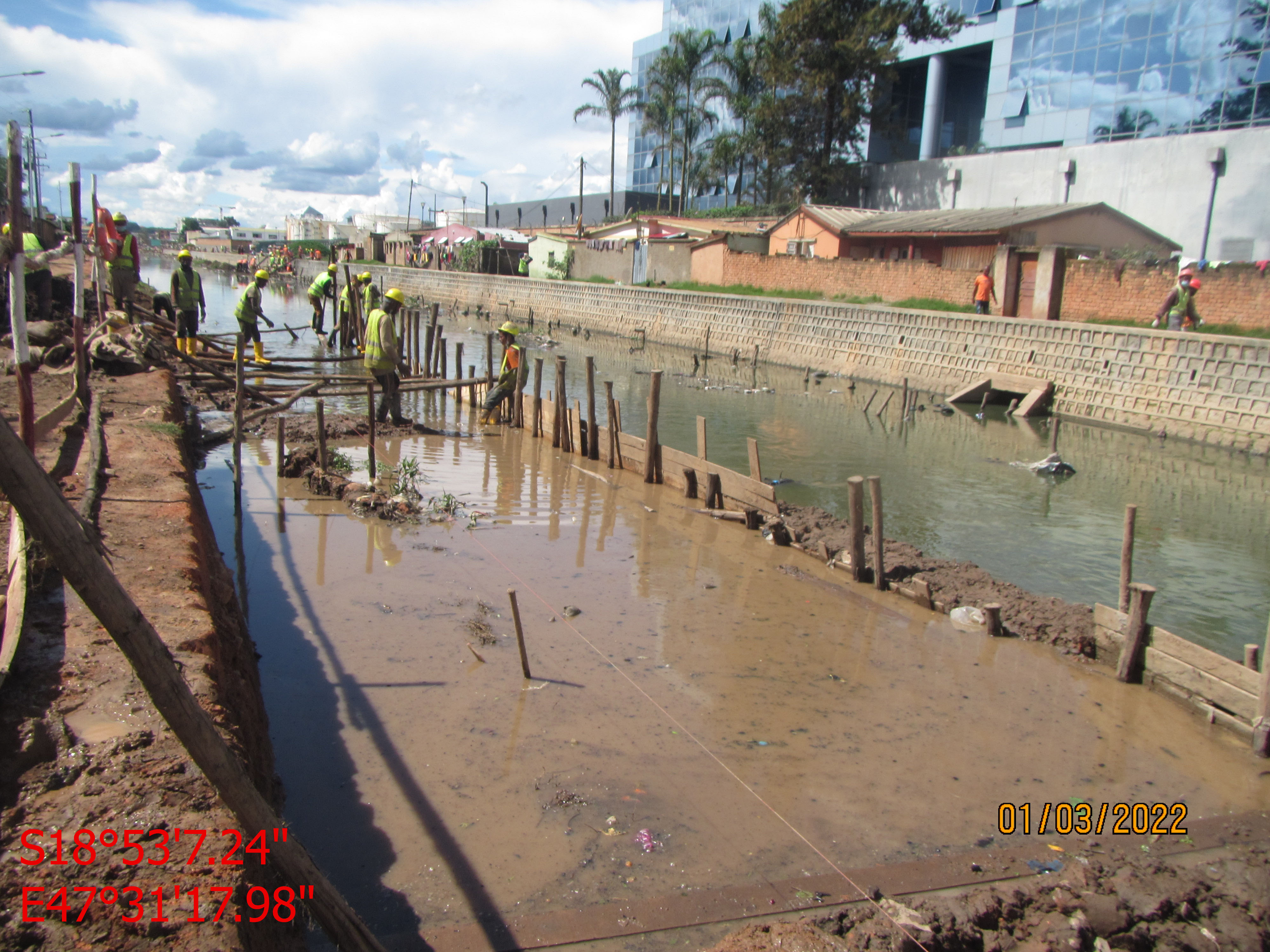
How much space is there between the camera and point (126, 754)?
3.19m

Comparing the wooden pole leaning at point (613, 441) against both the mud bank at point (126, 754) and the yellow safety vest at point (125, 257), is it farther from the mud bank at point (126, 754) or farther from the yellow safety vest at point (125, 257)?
the yellow safety vest at point (125, 257)

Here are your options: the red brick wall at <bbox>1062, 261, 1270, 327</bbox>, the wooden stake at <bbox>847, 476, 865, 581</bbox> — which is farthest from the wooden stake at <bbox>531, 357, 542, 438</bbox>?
the red brick wall at <bbox>1062, 261, 1270, 327</bbox>

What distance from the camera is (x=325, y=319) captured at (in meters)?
34.2

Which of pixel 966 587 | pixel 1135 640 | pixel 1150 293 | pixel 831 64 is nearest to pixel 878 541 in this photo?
pixel 966 587

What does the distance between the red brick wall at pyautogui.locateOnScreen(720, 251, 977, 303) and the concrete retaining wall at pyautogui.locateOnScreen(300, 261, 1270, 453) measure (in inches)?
57.8

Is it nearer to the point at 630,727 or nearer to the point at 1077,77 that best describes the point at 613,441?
the point at 630,727

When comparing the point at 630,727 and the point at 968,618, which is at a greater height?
the point at 968,618

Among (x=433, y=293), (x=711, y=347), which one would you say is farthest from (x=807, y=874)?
(x=433, y=293)

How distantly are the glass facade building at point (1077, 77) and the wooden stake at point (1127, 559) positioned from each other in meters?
26.5

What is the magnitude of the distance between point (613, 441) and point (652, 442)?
779 mm

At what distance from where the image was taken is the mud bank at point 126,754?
8.24 ft

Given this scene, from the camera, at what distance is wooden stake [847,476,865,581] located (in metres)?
8.16

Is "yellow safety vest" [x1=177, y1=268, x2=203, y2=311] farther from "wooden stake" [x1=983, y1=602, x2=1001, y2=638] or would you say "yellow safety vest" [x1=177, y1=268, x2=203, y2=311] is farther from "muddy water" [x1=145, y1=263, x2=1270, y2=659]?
"wooden stake" [x1=983, y1=602, x2=1001, y2=638]

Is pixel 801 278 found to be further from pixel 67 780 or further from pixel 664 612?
pixel 67 780
